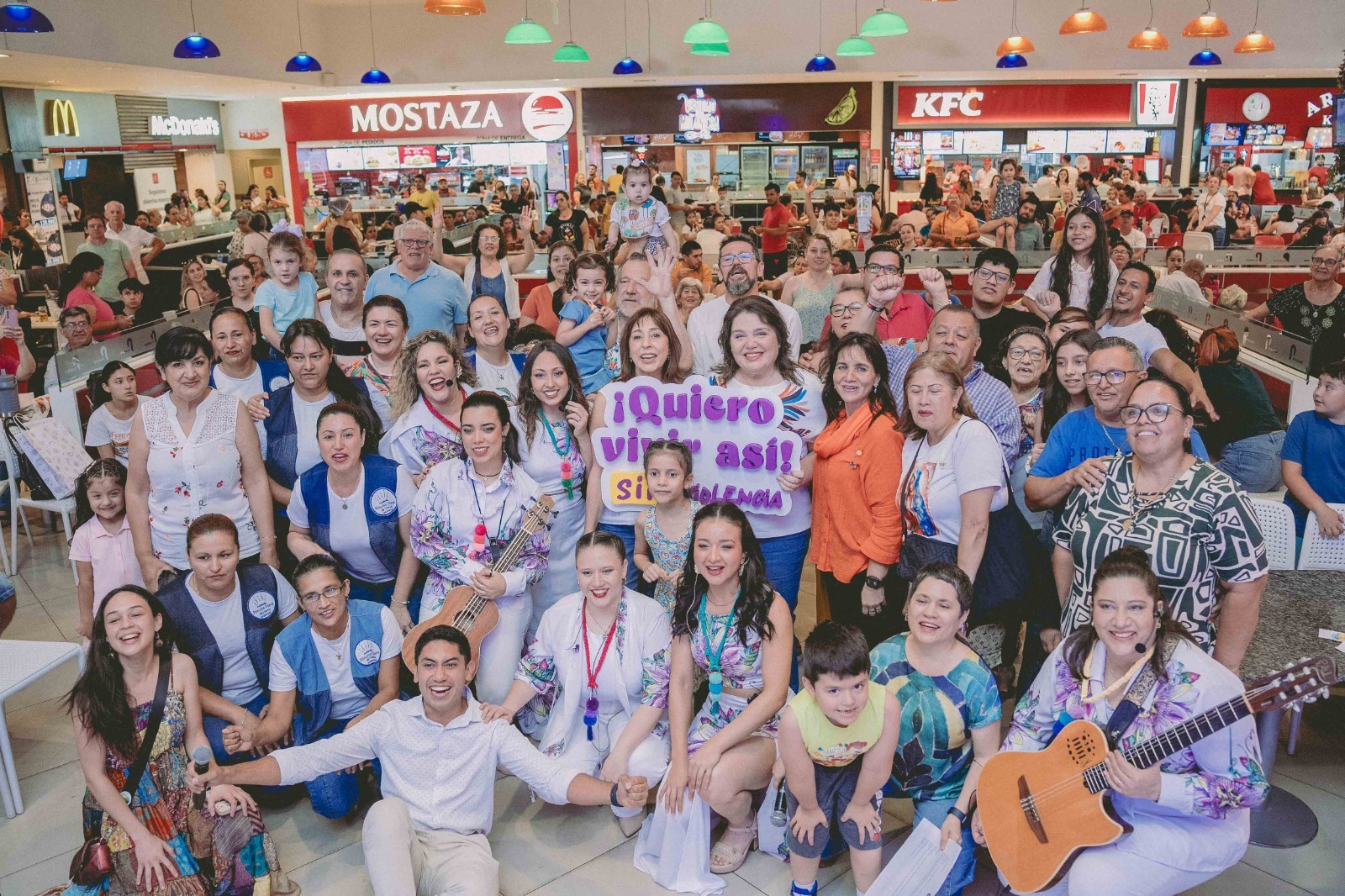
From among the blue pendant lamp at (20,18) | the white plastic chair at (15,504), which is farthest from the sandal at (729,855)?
the blue pendant lamp at (20,18)

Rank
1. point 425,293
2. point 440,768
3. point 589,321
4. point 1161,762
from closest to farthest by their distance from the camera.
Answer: point 1161,762 → point 440,768 → point 589,321 → point 425,293

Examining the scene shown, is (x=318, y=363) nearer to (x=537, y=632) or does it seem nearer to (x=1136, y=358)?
(x=537, y=632)

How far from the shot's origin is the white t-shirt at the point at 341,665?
146 inches

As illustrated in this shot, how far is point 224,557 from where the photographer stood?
3.64 metres

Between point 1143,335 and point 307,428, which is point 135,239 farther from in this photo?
point 1143,335

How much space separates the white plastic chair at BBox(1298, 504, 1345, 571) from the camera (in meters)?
4.07

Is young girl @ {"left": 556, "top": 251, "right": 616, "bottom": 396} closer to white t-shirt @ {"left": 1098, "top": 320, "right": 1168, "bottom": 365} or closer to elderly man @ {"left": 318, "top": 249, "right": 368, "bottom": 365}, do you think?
elderly man @ {"left": 318, "top": 249, "right": 368, "bottom": 365}

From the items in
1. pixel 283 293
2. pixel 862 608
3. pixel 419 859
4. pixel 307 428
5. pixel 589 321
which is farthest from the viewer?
pixel 283 293

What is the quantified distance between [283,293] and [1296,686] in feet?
16.5

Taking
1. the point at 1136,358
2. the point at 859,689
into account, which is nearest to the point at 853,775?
the point at 859,689

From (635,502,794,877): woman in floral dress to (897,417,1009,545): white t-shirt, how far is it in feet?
1.94

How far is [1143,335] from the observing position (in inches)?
204

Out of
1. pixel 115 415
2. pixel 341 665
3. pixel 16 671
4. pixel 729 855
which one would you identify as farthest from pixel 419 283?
pixel 729 855

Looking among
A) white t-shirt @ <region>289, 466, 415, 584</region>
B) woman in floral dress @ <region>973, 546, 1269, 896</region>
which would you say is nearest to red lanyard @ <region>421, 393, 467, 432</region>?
white t-shirt @ <region>289, 466, 415, 584</region>
